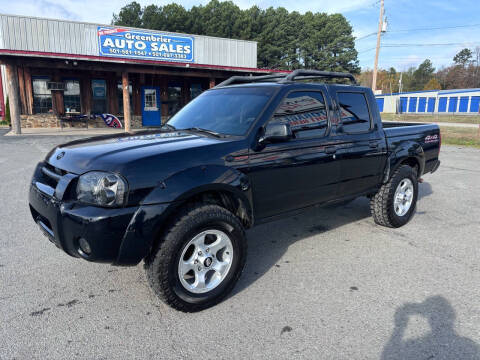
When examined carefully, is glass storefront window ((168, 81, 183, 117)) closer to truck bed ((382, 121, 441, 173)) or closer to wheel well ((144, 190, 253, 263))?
truck bed ((382, 121, 441, 173))

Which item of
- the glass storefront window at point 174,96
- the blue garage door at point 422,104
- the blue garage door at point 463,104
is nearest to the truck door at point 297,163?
the glass storefront window at point 174,96

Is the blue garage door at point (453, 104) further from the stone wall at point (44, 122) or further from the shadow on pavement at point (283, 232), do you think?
the shadow on pavement at point (283, 232)

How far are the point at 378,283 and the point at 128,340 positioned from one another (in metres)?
2.23

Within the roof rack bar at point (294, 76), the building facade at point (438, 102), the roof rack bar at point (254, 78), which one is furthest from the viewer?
the building facade at point (438, 102)

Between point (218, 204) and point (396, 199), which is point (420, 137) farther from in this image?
point (218, 204)

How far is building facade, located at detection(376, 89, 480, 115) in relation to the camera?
4636 centimetres

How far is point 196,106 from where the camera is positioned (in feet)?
13.2

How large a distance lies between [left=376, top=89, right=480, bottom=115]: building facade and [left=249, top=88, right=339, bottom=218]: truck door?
51329mm

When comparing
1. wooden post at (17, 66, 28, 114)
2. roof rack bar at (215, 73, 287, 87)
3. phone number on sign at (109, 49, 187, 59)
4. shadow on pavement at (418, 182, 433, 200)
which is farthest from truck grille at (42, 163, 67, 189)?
wooden post at (17, 66, 28, 114)

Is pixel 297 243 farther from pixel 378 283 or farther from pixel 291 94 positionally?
pixel 291 94

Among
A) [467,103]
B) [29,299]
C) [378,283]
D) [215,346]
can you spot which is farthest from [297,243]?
[467,103]

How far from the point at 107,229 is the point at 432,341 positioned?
239 cm

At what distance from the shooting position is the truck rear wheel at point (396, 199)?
14.9 ft

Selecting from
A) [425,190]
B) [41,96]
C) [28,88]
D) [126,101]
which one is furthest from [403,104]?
[425,190]
